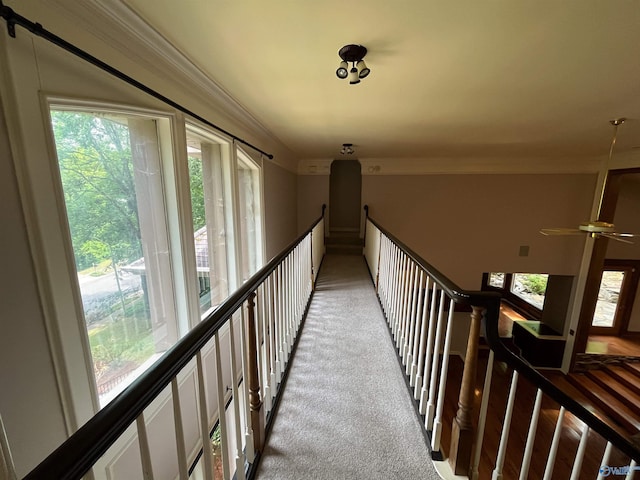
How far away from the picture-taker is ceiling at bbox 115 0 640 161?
4.39 feet

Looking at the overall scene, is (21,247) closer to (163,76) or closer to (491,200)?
(163,76)

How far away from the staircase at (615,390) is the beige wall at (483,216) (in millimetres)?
2225

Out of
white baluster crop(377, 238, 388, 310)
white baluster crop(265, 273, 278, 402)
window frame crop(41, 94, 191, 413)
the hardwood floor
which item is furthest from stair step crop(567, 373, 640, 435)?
window frame crop(41, 94, 191, 413)

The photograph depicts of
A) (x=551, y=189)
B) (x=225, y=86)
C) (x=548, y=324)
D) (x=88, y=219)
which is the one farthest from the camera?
(x=548, y=324)

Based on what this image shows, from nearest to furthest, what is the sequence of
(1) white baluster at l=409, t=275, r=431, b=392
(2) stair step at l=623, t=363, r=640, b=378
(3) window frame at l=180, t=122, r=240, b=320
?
(1) white baluster at l=409, t=275, r=431, b=392
(3) window frame at l=180, t=122, r=240, b=320
(2) stair step at l=623, t=363, r=640, b=378

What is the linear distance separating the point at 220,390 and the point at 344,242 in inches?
209

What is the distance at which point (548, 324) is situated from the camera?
6758 mm

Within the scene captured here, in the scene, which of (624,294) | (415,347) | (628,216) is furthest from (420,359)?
(624,294)

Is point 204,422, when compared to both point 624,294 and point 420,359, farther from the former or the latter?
point 624,294

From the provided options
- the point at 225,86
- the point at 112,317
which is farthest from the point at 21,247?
the point at 225,86

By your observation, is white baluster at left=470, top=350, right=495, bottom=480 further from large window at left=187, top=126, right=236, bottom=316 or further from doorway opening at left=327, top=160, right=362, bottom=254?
doorway opening at left=327, top=160, right=362, bottom=254

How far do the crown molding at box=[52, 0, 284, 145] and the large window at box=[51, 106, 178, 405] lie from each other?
1.16 ft

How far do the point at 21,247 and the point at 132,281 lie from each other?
2.64 ft

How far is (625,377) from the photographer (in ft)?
17.7
